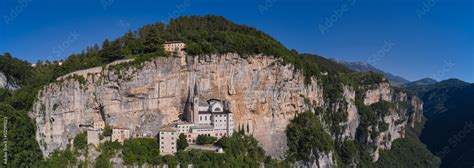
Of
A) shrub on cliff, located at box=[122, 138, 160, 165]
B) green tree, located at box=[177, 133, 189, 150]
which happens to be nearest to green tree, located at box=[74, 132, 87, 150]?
shrub on cliff, located at box=[122, 138, 160, 165]

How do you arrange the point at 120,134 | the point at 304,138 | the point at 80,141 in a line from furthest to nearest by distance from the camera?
1. the point at 304,138
2. the point at 120,134
3. the point at 80,141

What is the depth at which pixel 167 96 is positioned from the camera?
53.6m

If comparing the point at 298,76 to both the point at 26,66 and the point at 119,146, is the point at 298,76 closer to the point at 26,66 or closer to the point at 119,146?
the point at 119,146

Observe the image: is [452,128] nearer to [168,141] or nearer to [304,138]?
[304,138]

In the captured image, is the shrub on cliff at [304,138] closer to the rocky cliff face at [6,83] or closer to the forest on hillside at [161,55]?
the forest on hillside at [161,55]

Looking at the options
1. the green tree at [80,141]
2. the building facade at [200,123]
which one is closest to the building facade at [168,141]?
the building facade at [200,123]

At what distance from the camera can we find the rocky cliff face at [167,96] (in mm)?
50344

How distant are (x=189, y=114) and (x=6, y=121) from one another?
19.4 metres

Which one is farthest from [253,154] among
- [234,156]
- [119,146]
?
[119,146]

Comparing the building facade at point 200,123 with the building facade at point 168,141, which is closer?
the building facade at point 168,141

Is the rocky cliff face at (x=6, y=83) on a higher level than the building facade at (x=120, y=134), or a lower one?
higher

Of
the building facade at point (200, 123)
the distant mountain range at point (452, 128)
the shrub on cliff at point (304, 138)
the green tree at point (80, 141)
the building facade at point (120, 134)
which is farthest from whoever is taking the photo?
the distant mountain range at point (452, 128)

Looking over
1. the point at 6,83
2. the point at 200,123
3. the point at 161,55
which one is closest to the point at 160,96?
the point at 161,55

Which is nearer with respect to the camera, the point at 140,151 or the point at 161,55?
the point at 140,151
